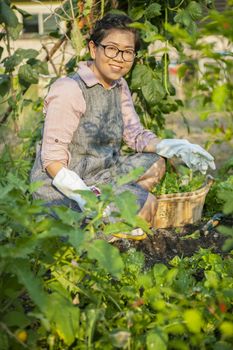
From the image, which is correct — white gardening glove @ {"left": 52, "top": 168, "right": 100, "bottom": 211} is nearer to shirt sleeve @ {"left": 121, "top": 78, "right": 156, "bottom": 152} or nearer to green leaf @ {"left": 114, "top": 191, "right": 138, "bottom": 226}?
shirt sleeve @ {"left": 121, "top": 78, "right": 156, "bottom": 152}

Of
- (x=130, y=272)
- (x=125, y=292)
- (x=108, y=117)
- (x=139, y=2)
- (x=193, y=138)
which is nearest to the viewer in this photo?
(x=125, y=292)

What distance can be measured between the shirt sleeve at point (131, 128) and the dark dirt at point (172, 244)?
487mm

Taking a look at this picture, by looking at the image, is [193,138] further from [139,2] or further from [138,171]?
[138,171]

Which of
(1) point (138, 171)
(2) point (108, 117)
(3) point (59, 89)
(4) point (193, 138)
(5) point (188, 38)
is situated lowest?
(4) point (193, 138)

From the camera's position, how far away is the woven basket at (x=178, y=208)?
352 cm

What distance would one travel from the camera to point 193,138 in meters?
6.48

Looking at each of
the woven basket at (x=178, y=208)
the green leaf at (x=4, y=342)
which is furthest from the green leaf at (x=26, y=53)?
the green leaf at (x=4, y=342)

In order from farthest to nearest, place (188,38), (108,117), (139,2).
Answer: (139,2)
(108,117)
(188,38)

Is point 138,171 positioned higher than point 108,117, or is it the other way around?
point 138,171

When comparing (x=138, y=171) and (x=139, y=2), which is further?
(x=139, y=2)

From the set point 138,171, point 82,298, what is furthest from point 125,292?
point 138,171

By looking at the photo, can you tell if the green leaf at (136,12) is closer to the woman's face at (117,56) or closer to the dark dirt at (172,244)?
the woman's face at (117,56)

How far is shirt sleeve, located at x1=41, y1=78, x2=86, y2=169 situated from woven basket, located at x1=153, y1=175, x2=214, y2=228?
67 centimetres

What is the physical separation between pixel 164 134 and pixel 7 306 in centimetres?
278
